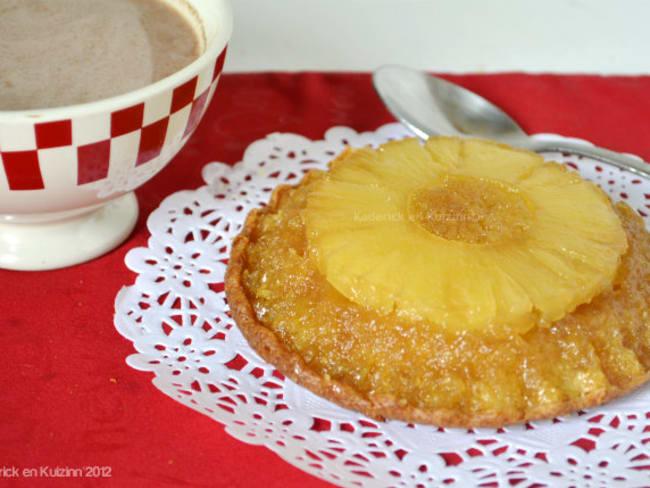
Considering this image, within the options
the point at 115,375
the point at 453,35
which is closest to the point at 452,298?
the point at 115,375

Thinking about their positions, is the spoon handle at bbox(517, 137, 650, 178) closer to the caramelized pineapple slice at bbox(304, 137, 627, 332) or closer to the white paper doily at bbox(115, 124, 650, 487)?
the caramelized pineapple slice at bbox(304, 137, 627, 332)

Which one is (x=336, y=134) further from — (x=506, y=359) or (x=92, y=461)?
(x=92, y=461)

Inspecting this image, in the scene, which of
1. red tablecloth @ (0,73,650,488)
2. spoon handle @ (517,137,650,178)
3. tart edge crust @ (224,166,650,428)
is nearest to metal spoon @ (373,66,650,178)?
spoon handle @ (517,137,650,178)

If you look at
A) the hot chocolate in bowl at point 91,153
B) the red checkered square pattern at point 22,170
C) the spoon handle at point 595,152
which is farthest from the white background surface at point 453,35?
the red checkered square pattern at point 22,170

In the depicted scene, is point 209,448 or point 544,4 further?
point 544,4

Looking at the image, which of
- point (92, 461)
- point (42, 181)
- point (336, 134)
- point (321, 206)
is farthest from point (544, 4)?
point (92, 461)
